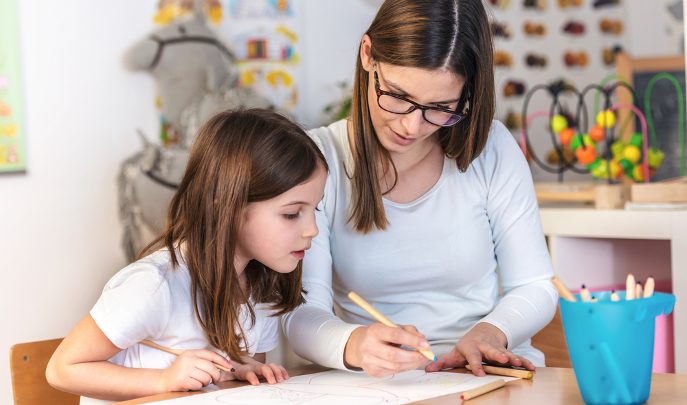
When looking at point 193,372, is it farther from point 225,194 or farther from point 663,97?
point 663,97

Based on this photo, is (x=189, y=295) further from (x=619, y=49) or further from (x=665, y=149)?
(x=619, y=49)

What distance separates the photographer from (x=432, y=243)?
1447mm

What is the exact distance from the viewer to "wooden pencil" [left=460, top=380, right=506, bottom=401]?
1014 millimetres

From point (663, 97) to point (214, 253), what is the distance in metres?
2.09

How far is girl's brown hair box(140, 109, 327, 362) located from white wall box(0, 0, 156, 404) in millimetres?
1434

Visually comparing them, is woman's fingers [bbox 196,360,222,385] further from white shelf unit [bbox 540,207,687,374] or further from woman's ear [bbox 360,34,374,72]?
white shelf unit [bbox 540,207,687,374]

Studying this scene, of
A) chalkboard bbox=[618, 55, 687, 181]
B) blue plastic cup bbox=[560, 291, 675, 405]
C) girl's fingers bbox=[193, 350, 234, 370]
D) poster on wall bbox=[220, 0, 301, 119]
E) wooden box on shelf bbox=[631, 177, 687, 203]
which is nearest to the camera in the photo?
blue plastic cup bbox=[560, 291, 675, 405]

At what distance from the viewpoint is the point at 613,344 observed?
914 millimetres

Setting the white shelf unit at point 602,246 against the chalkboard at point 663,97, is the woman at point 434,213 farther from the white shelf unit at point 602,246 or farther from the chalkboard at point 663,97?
the chalkboard at point 663,97

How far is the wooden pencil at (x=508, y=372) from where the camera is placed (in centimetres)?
111

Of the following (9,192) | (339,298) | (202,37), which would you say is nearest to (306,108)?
(202,37)

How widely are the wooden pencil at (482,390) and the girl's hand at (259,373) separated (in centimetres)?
24

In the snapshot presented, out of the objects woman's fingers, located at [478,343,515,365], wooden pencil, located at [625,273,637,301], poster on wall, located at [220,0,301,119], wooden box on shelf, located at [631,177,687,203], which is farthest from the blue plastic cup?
poster on wall, located at [220,0,301,119]

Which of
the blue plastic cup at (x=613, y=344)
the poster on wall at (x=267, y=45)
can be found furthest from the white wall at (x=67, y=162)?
the blue plastic cup at (x=613, y=344)
